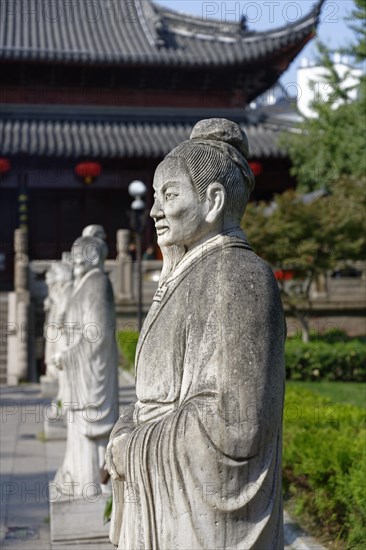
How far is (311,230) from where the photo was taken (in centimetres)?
1700

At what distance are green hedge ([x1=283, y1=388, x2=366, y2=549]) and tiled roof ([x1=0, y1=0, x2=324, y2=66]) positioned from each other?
1735cm

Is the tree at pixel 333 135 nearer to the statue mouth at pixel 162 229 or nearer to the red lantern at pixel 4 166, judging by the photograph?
the red lantern at pixel 4 166

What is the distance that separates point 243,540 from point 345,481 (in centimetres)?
358

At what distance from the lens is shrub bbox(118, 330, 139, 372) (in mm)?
16953

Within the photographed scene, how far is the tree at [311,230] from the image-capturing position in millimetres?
16891

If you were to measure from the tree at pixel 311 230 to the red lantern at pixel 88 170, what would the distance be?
798 cm

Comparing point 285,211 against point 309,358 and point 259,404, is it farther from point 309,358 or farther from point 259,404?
point 259,404

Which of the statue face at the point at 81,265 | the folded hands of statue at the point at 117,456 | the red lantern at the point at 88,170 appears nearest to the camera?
the folded hands of statue at the point at 117,456

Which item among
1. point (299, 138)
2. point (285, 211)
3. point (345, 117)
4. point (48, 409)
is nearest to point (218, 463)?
point (48, 409)

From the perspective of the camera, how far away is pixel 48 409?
475 inches

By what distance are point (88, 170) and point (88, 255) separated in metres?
17.6

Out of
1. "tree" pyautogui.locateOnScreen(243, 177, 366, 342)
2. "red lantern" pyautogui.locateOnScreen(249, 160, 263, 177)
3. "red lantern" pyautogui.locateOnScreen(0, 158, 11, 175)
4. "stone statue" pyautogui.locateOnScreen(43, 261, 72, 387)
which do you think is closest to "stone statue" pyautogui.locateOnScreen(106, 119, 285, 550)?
"stone statue" pyautogui.locateOnScreen(43, 261, 72, 387)

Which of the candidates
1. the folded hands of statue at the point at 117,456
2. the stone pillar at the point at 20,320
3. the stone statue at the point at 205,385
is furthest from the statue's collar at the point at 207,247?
the stone pillar at the point at 20,320

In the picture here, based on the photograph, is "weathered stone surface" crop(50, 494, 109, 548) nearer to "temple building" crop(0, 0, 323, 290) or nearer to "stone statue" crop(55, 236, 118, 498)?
"stone statue" crop(55, 236, 118, 498)
